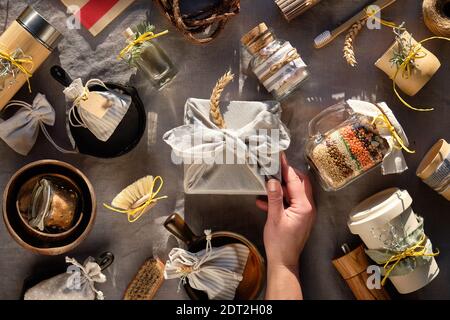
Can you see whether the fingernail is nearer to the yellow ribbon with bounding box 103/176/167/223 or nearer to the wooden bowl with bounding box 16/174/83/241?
the yellow ribbon with bounding box 103/176/167/223

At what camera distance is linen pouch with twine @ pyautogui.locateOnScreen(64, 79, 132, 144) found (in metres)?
0.97

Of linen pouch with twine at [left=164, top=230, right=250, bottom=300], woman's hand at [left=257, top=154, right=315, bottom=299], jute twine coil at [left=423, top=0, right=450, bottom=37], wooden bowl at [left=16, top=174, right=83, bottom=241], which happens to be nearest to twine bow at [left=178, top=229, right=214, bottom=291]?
linen pouch with twine at [left=164, top=230, right=250, bottom=300]

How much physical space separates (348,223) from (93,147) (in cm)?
51

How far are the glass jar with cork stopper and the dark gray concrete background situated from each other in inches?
1.2

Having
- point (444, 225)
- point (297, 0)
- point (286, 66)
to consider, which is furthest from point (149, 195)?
point (444, 225)

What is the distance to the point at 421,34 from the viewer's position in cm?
108

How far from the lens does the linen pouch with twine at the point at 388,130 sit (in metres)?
0.95

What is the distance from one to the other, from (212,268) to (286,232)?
155mm

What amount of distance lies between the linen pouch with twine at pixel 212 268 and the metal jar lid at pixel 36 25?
1.51 feet

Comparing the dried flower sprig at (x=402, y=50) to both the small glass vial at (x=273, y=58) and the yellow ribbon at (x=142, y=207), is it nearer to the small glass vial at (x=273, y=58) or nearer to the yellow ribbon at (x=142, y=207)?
the small glass vial at (x=273, y=58)

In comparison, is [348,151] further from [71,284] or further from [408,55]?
[71,284]

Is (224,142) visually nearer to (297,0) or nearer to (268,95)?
(268,95)

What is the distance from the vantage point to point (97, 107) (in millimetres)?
985

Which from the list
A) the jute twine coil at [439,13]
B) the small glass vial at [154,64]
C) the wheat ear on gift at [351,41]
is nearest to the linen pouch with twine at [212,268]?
the small glass vial at [154,64]
